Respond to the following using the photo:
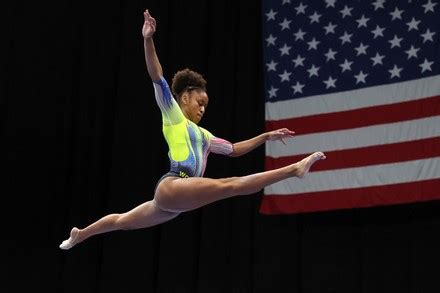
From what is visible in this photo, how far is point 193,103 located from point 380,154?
8.35 ft

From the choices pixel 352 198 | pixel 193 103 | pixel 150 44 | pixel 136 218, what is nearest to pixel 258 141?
pixel 193 103

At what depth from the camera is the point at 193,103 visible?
190 inches

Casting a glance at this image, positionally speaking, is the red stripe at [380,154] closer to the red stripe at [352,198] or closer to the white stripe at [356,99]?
the red stripe at [352,198]

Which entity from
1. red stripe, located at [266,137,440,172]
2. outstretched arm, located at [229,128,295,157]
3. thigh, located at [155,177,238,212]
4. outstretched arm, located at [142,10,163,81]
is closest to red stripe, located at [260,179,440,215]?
red stripe, located at [266,137,440,172]

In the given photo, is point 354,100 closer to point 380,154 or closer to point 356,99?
point 356,99

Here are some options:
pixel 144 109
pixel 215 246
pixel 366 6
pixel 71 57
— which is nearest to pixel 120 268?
pixel 215 246

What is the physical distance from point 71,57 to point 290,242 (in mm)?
3438

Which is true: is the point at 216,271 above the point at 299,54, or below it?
below

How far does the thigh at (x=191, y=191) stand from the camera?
14.1 feet

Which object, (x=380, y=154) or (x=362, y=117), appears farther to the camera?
(x=362, y=117)

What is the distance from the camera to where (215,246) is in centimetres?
747

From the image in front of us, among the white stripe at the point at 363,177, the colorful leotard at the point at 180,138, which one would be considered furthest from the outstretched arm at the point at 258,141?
the white stripe at the point at 363,177

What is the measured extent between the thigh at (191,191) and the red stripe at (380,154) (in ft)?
8.84

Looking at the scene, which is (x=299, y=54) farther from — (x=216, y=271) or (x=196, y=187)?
(x=196, y=187)
